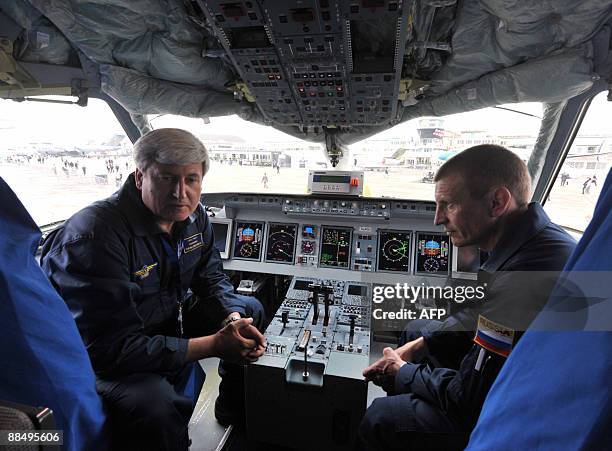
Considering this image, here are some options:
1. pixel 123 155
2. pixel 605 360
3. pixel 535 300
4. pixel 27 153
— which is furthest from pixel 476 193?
pixel 123 155

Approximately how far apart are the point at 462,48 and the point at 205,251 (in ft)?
5.67

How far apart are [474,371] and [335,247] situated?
1.81 m

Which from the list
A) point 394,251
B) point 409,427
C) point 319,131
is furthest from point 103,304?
point 319,131

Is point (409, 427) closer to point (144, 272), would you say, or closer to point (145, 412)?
point (145, 412)

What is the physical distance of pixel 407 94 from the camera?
7.12 ft

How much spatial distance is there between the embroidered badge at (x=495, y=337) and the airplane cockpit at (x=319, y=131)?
1.58 feet

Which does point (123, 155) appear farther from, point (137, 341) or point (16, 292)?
point (16, 292)

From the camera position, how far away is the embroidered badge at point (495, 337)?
917mm

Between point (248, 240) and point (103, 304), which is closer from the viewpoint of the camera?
point (103, 304)

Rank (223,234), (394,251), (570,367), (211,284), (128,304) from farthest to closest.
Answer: (223,234) < (394,251) < (211,284) < (128,304) < (570,367)

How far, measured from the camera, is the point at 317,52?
60.0 inches

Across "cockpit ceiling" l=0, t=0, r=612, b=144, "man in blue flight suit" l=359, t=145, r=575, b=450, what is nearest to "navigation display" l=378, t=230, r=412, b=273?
"cockpit ceiling" l=0, t=0, r=612, b=144

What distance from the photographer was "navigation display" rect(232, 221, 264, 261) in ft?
9.45

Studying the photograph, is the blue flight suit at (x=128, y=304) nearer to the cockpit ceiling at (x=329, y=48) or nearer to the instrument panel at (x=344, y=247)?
the cockpit ceiling at (x=329, y=48)
